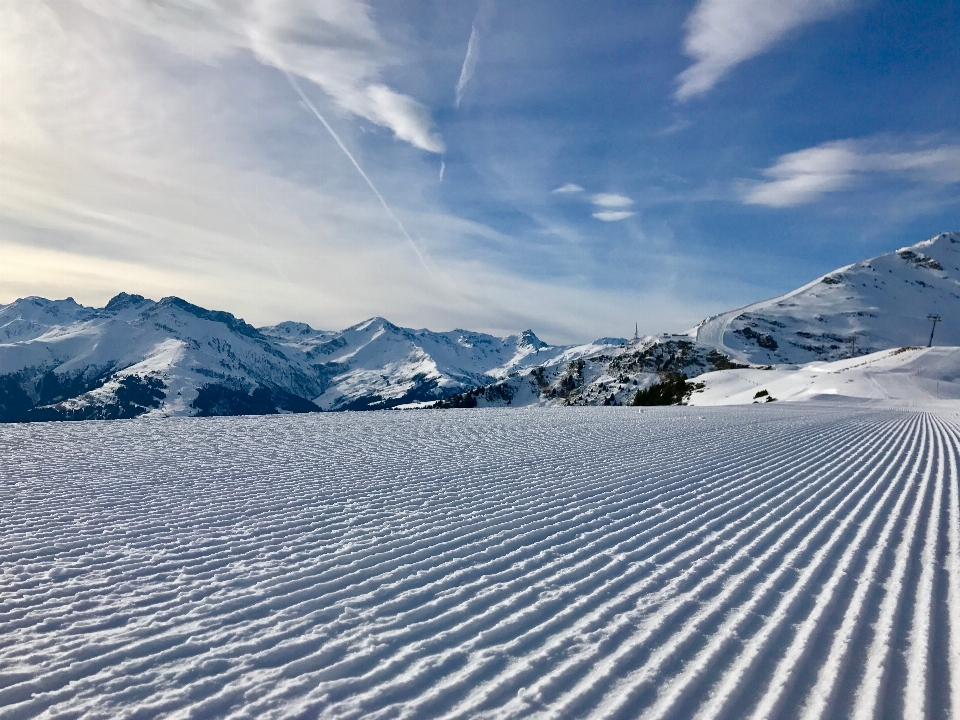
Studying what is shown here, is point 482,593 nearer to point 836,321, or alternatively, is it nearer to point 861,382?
point 861,382

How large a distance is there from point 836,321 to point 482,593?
19113 cm

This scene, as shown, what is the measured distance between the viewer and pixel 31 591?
19.3 feet

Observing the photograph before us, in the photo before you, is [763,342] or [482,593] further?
[763,342]

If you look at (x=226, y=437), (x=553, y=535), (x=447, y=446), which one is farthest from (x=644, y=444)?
(x=226, y=437)

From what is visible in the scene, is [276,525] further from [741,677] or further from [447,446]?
[447,446]

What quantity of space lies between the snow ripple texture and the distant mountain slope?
11489 centimetres

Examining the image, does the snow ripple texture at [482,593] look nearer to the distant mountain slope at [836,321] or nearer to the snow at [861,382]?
the snow at [861,382]

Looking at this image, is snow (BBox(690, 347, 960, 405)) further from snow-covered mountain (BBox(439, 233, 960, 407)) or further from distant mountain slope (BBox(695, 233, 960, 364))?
distant mountain slope (BBox(695, 233, 960, 364))

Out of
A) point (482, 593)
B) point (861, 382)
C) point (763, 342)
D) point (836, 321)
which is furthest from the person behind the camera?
point (836, 321)

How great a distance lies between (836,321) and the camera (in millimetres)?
160875

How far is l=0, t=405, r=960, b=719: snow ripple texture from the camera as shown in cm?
394

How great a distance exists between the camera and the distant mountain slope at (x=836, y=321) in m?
134

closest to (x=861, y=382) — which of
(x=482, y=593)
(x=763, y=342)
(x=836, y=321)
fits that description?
(x=482, y=593)

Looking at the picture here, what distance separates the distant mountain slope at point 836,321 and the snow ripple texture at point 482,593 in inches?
4523
